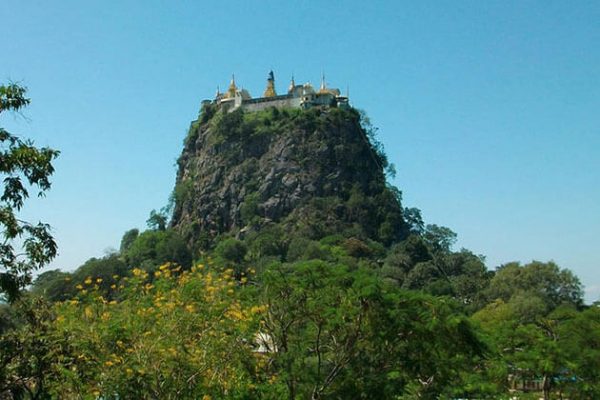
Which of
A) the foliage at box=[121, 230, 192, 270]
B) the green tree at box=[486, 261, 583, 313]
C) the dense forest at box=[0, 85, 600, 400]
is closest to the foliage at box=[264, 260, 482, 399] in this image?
the dense forest at box=[0, 85, 600, 400]

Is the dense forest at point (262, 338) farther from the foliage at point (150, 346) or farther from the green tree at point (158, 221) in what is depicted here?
the green tree at point (158, 221)

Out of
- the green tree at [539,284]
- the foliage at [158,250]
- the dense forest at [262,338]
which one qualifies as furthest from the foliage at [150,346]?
the foliage at [158,250]

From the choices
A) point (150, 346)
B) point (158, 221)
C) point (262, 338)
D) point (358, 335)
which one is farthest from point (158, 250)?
point (150, 346)

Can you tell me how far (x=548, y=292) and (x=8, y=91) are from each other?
176 feet

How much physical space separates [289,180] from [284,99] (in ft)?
48.9

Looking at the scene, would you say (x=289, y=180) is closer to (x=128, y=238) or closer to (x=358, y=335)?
(x=128, y=238)

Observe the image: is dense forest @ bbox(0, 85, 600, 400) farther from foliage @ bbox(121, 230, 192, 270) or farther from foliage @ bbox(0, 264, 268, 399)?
foliage @ bbox(121, 230, 192, 270)

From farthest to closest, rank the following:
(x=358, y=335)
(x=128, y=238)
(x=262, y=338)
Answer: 1. (x=128, y=238)
2. (x=262, y=338)
3. (x=358, y=335)

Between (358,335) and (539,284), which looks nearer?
(358,335)

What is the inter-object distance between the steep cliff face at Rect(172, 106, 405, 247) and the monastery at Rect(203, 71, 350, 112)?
191 centimetres

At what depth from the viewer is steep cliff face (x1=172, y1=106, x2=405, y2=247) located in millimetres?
84625

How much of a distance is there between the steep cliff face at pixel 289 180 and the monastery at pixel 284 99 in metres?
1.91

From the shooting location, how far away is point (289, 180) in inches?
3477

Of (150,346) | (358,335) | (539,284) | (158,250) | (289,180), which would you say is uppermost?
(289,180)
